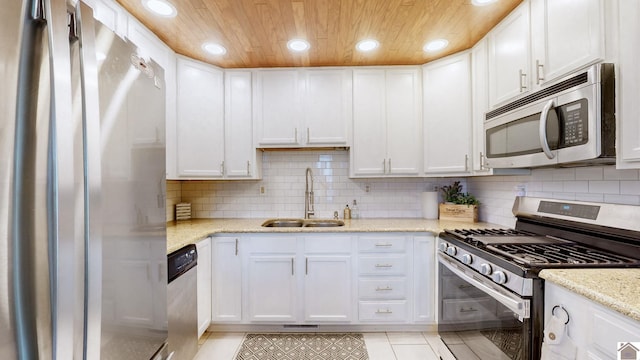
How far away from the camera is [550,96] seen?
4.89 feet

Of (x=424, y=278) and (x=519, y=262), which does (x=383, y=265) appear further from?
(x=519, y=262)

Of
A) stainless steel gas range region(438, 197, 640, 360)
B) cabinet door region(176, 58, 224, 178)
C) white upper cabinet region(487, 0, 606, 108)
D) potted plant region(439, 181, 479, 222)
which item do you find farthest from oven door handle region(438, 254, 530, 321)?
cabinet door region(176, 58, 224, 178)

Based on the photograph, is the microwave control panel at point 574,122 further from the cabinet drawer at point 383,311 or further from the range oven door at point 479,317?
the cabinet drawer at point 383,311

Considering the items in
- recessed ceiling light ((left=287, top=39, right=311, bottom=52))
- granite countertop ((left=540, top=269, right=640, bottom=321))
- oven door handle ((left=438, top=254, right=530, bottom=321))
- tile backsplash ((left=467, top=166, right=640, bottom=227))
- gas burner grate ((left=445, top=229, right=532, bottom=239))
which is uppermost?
recessed ceiling light ((left=287, top=39, right=311, bottom=52))

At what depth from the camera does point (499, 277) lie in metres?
1.37

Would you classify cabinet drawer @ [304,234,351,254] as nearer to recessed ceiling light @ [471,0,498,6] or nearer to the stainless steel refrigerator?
the stainless steel refrigerator

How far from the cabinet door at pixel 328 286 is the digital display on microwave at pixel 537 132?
1.39m

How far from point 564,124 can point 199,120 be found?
2586 millimetres

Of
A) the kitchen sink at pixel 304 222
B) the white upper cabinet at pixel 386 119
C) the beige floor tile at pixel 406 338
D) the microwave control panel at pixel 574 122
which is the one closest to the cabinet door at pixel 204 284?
the kitchen sink at pixel 304 222

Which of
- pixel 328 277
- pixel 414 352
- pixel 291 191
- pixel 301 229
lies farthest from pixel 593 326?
pixel 291 191

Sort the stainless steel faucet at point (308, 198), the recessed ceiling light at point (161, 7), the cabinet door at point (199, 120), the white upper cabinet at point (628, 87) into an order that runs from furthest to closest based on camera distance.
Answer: the stainless steel faucet at point (308, 198) → the cabinet door at point (199, 120) → the recessed ceiling light at point (161, 7) → the white upper cabinet at point (628, 87)

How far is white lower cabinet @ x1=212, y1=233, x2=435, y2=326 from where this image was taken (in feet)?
7.86

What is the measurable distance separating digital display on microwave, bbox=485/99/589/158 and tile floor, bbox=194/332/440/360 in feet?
5.01

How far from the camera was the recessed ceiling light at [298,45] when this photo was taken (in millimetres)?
2230
